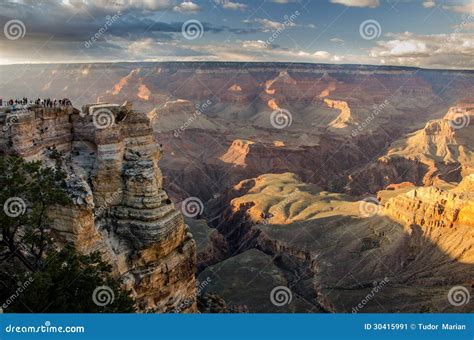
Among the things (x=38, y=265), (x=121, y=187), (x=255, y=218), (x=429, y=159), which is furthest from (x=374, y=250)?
(x=429, y=159)

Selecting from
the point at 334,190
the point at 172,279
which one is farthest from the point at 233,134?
the point at 172,279

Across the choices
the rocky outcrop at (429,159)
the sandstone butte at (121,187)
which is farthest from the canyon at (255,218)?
the rocky outcrop at (429,159)

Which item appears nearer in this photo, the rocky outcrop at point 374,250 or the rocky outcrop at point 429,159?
the rocky outcrop at point 374,250

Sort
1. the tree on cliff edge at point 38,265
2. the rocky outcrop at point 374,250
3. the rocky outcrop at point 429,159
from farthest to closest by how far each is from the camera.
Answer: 1. the rocky outcrop at point 429,159
2. the rocky outcrop at point 374,250
3. the tree on cliff edge at point 38,265

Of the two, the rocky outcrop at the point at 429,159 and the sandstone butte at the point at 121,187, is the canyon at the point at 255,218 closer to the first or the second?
the sandstone butte at the point at 121,187

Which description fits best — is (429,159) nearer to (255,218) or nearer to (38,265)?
(255,218)
